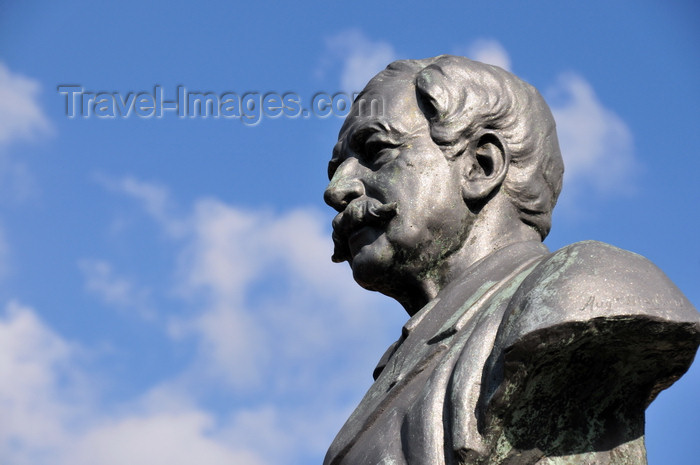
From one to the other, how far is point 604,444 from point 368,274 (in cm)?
155

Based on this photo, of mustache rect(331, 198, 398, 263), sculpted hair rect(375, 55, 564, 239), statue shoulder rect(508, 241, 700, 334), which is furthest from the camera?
sculpted hair rect(375, 55, 564, 239)

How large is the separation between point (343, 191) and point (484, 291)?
958mm

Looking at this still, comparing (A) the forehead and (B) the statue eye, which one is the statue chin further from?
(A) the forehead

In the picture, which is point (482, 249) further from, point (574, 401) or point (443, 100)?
point (574, 401)

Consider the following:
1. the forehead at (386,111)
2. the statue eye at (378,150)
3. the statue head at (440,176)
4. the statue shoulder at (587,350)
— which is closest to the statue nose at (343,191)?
the statue head at (440,176)

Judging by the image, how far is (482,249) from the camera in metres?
5.91

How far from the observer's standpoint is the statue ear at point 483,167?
5.91 m

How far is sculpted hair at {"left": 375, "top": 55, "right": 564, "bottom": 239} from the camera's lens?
Result: 6.03 m

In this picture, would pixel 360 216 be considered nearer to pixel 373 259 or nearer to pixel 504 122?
pixel 373 259

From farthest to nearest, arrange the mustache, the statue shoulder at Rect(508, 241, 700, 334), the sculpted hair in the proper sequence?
the sculpted hair, the mustache, the statue shoulder at Rect(508, 241, 700, 334)

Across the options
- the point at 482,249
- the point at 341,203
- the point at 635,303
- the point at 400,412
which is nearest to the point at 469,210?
the point at 482,249

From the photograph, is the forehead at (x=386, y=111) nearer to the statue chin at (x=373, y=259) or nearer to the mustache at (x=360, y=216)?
the mustache at (x=360, y=216)
